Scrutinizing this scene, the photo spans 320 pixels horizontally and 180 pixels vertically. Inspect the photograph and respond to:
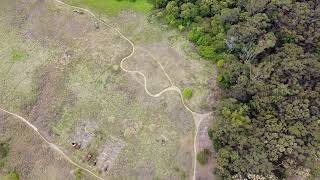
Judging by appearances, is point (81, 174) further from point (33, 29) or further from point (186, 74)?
point (33, 29)

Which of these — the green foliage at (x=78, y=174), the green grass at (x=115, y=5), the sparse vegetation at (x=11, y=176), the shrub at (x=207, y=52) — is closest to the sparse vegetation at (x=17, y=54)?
the green grass at (x=115, y=5)

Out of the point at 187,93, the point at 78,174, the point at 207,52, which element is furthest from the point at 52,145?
the point at 207,52

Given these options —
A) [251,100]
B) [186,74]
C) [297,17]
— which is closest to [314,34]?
[297,17]

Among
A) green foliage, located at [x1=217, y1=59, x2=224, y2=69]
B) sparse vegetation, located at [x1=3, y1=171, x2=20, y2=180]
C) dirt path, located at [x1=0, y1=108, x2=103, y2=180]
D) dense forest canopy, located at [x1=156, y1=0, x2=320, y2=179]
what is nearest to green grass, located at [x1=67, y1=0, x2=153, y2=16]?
dense forest canopy, located at [x1=156, y1=0, x2=320, y2=179]

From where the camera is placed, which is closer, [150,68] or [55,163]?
[55,163]

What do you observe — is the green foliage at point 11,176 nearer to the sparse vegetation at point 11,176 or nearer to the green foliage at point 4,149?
the sparse vegetation at point 11,176

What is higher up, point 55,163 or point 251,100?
point 251,100

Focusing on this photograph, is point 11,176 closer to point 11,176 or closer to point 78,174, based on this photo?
point 11,176
